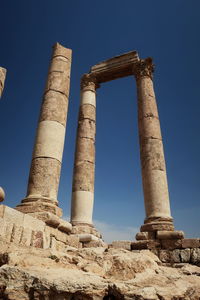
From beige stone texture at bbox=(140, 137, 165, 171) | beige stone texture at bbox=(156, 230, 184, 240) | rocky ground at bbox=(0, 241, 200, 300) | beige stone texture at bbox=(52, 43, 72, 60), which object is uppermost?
beige stone texture at bbox=(52, 43, 72, 60)

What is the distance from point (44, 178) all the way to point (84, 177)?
5.83m

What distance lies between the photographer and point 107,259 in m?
5.57

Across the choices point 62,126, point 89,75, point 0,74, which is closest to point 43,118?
point 62,126

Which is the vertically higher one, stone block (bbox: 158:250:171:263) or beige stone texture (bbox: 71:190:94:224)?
beige stone texture (bbox: 71:190:94:224)

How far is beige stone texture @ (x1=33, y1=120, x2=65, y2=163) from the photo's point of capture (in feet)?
36.6

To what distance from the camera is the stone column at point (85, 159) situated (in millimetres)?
15125

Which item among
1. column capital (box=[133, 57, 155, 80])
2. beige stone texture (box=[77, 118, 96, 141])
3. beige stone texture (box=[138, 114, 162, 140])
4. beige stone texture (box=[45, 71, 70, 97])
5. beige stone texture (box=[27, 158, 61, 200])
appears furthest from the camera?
column capital (box=[133, 57, 155, 80])

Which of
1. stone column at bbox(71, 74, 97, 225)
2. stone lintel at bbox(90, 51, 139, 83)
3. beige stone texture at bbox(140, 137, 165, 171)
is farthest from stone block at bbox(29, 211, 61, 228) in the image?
stone lintel at bbox(90, 51, 139, 83)

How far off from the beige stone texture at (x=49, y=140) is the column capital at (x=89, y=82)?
8.34 m

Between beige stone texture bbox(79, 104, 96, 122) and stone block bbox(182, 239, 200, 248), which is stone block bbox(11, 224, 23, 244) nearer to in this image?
stone block bbox(182, 239, 200, 248)

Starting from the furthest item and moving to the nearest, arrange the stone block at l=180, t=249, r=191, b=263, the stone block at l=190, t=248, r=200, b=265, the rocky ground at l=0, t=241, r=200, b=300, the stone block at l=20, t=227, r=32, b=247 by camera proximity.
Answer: the stone block at l=180, t=249, r=191, b=263 < the stone block at l=190, t=248, r=200, b=265 < the stone block at l=20, t=227, r=32, b=247 < the rocky ground at l=0, t=241, r=200, b=300

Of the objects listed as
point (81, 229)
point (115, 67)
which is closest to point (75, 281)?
point (81, 229)

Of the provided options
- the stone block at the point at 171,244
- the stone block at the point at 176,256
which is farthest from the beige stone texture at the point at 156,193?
the stone block at the point at 176,256

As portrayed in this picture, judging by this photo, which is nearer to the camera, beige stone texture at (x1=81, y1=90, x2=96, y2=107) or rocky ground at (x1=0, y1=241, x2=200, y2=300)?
rocky ground at (x1=0, y1=241, x2=200, y2=300)
